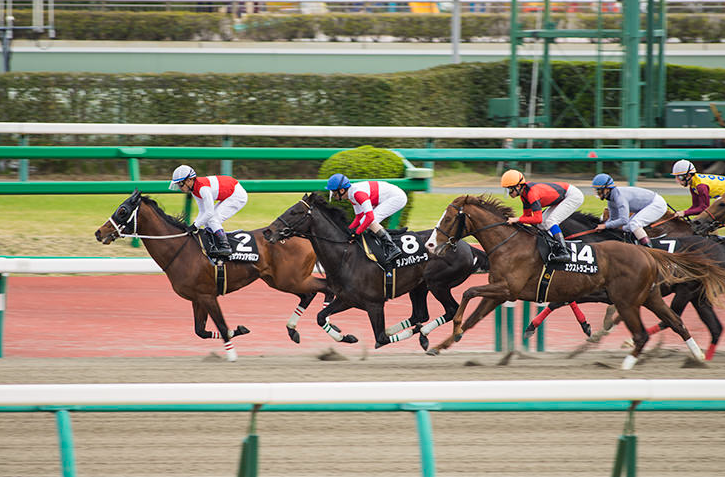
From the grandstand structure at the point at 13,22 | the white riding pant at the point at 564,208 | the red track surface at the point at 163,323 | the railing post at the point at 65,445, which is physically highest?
the grandstand structure at the point at 13,22

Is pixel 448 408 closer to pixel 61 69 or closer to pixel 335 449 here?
pixel 335 449

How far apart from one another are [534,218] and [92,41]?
47.5 ft

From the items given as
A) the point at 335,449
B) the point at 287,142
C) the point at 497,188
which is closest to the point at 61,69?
the point at 287,142

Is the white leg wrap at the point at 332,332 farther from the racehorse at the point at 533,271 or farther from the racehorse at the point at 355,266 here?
the racehorse at the point at 533,271

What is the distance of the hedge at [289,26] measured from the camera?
19.5 meters

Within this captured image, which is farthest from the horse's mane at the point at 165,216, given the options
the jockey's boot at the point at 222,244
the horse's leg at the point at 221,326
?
the horse's leg at the point at 221,326

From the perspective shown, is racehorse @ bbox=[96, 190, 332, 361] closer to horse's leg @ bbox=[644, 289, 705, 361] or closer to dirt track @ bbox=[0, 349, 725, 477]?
dirt track @ bbox=[0, 349, 725, 477]

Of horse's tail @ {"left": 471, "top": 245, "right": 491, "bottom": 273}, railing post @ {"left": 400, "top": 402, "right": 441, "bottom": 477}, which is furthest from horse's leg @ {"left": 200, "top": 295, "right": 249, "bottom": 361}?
railing post @ {"left": 400, "top": 402, "right": 441, "bottom": 477}

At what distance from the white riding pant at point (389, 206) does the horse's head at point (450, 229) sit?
89cm

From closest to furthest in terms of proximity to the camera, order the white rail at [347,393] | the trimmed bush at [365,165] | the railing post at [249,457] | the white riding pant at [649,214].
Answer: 1. the white rail at [347,393]
2. the railing post at [249,457]
3. the white riding pant at [649,214]
4. the trimmed bush at [365,165]

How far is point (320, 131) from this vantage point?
35.0 feet

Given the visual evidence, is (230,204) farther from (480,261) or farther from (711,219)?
(711,219)

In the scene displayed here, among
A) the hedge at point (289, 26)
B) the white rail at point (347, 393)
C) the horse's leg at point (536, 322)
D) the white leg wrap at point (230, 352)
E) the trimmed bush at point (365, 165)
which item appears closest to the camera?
the white rail at point (347, 393)

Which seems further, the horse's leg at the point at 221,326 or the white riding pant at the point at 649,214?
the white riding pant at the point at 649,214
